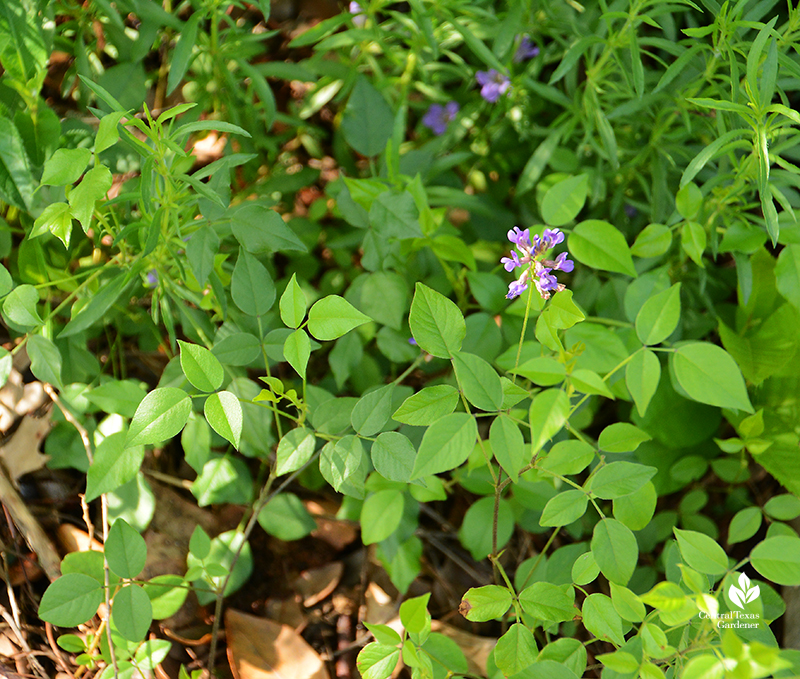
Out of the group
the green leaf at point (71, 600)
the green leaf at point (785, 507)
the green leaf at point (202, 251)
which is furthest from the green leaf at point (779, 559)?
the green leaf at point (71, 600)

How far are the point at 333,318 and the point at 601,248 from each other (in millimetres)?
691

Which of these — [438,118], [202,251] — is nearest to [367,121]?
[438,118]

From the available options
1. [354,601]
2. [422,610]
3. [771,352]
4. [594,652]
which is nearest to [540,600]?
[422,610]

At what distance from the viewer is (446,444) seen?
0.90m

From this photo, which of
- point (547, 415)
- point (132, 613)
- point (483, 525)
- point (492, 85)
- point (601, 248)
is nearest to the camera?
point (547, 415)

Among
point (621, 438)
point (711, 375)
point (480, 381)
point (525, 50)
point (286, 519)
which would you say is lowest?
point (286, 519)

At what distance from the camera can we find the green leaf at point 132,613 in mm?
1245

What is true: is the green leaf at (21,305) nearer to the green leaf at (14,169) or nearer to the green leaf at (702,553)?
the green leaf at (14,169)

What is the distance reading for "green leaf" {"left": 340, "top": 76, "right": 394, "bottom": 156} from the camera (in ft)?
5.77

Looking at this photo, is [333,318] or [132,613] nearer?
[333,318]

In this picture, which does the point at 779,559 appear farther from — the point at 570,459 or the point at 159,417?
the point at 159,417

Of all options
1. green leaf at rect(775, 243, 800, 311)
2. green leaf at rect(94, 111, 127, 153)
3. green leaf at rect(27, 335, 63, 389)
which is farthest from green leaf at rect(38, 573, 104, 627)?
green leaf at rect(775, 243, 800, 311)

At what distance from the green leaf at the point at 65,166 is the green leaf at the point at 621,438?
3.46 feet

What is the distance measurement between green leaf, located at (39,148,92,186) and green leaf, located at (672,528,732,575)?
1.17 metres
